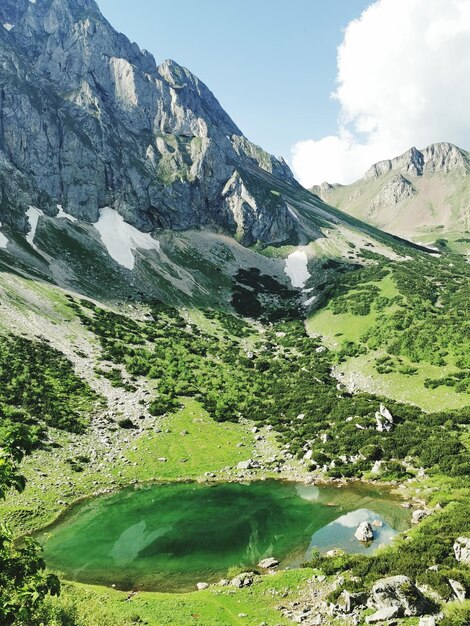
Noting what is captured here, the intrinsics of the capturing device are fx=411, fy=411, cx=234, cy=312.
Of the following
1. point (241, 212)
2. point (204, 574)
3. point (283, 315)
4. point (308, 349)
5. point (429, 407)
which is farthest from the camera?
point (241, 212)

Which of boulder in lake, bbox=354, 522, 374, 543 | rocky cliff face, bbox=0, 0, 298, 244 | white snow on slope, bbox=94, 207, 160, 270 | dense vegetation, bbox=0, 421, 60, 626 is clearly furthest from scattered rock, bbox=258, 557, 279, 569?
rocky cliff face, bbox=0, 0, 298, 244

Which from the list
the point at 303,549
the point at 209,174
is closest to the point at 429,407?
the point at 303,549

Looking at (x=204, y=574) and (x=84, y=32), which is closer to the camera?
(x=204, y=574)

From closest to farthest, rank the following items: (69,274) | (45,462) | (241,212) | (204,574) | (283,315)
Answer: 1. (204,574)
2. (45,462)
3. (69,274)
4. (283,315)
5. (241,212)

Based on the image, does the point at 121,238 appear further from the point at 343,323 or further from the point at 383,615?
the point at 383,615

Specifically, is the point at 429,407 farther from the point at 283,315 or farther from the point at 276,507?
the point at 283,315

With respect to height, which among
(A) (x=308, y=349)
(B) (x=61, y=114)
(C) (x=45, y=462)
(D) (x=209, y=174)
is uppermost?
(D) (x=209, y=174)

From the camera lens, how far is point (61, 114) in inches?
5694

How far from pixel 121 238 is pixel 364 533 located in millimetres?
113029

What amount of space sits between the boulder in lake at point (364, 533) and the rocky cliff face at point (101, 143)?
105 metres

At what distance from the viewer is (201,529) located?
31.6 meters

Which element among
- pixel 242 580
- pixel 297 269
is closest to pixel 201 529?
pixel 242 580

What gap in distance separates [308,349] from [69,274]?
59.2 meters

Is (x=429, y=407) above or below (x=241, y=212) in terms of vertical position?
below
